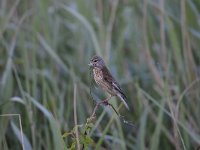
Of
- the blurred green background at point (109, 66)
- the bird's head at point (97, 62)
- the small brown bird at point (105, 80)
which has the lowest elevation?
the small brown bird at point (105, 80)

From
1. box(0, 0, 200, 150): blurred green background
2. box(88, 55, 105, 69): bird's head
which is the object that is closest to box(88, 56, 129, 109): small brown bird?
box(88, 55, 105, 69): bird's head

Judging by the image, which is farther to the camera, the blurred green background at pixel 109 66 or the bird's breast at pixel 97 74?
the blurred green background at pixel 109 66

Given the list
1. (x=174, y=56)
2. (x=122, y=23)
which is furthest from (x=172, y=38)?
(x=122, y=23)

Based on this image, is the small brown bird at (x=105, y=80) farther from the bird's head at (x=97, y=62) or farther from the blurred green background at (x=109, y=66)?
the blurred green background at (x=109, y=66)

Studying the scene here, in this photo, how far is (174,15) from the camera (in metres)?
3.17

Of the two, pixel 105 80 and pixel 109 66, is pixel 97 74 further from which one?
pixel 109 66

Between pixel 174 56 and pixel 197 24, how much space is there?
0.28 meters

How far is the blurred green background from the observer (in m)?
2.58

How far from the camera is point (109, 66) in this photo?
10.0 ft

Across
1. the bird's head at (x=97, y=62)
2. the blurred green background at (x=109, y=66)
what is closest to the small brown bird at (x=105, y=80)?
the bird's head at (x=97, y=62)

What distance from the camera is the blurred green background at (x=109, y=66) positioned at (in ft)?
8.48

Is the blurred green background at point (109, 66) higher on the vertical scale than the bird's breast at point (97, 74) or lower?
higher

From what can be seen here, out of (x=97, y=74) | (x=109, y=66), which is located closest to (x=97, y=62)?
(x=97, y=74)

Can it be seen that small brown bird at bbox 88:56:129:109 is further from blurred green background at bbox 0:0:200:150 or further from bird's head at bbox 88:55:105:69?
blurred green background at bbox 0:0:200:150
